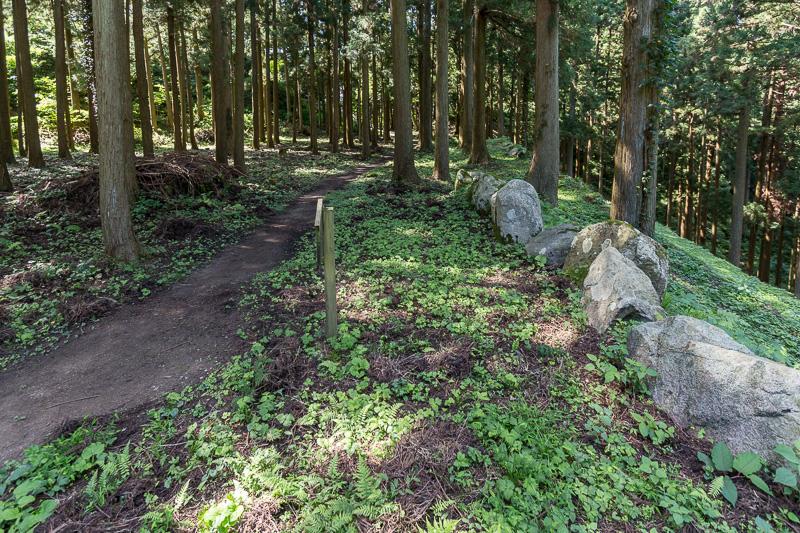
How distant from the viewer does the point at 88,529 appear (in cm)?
256

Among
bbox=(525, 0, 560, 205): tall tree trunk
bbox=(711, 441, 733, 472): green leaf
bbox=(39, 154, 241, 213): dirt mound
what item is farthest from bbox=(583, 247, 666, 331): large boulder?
bbox=(39, 154, 241, 213): dirt mound

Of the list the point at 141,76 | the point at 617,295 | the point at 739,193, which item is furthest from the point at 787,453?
the point at 739,193

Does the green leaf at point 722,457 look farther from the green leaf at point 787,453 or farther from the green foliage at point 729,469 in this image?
the green leaf at point 787,453

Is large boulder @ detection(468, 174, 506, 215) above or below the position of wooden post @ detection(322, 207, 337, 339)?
above

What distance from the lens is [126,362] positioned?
446cm

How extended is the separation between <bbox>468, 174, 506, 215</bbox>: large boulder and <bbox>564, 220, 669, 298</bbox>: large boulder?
3.33 metres

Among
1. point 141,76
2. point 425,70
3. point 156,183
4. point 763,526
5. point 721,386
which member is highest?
point 425,70

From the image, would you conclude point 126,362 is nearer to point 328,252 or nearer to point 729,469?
point 328,252

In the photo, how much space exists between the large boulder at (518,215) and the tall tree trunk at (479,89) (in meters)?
9.78

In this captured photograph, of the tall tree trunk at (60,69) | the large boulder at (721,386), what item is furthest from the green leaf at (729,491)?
the tall tree trunk at (60,69)

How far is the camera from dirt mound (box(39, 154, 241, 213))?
947cm

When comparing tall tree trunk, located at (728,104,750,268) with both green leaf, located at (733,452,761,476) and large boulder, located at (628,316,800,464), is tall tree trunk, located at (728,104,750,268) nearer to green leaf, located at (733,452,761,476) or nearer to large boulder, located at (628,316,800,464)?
large boulder, located at (628,316,800,464)

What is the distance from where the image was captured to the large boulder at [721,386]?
2920mm

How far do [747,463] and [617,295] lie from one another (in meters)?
2.12
